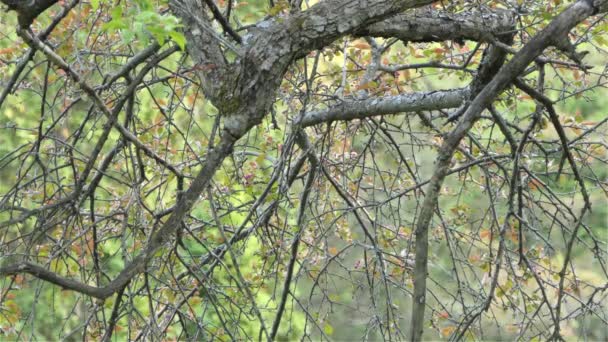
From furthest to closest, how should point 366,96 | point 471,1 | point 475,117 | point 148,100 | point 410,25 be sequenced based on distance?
point 148,100 < point 366,96 < point 471,1 < point 410,25 < point 475,117

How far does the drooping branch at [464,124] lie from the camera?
1.58 m

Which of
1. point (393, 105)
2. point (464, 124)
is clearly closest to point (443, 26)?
point (393, 105)

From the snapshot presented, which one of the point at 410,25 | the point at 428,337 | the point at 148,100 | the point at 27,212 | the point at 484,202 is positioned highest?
the point at 484,202

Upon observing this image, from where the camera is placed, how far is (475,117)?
1.73 m

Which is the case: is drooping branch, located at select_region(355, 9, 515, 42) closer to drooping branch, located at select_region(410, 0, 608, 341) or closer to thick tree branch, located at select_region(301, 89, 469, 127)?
thick tree branch, located at select_region(301, 89, 469, 127)

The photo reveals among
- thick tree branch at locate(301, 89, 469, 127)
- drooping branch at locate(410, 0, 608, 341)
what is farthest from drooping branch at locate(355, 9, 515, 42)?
drooping branch at locate(410, 0, 608, 341)

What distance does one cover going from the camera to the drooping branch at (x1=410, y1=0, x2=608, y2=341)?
158 centimetres

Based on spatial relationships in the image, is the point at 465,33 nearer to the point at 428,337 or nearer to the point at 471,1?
the point at 471,1

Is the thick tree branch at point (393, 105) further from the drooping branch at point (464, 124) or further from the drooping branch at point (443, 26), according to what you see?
the drooping branch at point (464, 124)

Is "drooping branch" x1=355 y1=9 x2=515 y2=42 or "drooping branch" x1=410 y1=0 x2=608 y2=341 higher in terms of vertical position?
"drooping branch" x1=355 y1=9 x2=515 y2=42

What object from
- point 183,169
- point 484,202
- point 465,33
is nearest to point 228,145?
point 465,33

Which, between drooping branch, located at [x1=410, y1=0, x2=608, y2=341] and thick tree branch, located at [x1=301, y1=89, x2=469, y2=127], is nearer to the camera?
drooping branch, located at [x1=410, y1=0, x2=608, y2=341]

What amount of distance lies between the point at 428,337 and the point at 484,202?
2.42m

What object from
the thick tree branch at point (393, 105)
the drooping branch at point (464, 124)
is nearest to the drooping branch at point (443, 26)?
the thick tree branch at point (393, 105)
